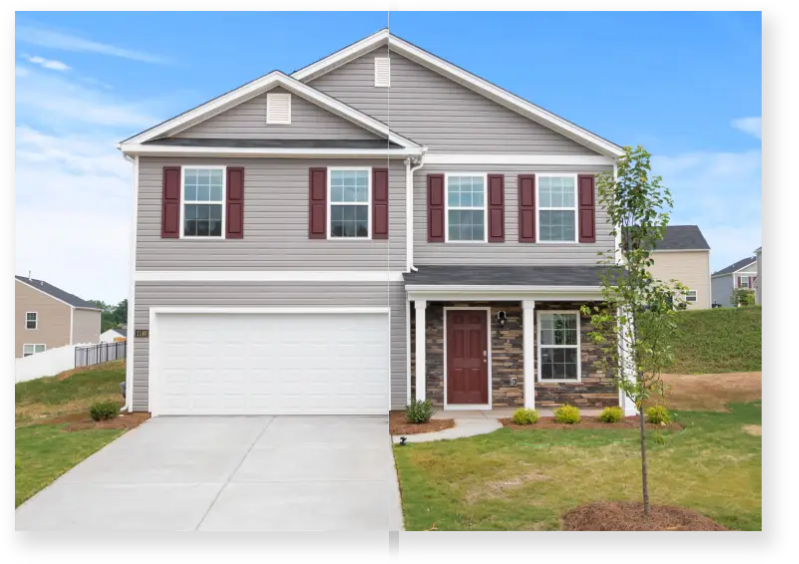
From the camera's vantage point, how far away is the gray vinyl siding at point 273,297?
11062 mm

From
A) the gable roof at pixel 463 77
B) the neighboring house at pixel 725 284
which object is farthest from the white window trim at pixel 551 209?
the neighboring house at pixel 725 284

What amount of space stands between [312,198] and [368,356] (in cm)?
328

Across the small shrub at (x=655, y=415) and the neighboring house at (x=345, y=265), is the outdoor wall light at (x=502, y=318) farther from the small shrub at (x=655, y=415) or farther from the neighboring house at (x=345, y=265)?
the small shrub at (x=655, y=415)

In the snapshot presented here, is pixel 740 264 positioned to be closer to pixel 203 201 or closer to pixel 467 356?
pixel 467 356

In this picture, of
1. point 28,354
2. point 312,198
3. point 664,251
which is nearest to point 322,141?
point 312,198

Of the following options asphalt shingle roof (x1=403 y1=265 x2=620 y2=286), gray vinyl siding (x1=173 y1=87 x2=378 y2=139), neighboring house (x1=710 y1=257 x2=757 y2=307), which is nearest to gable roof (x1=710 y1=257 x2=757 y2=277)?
neighboring house (x1=710 y1=257 x2=757 y2=307)

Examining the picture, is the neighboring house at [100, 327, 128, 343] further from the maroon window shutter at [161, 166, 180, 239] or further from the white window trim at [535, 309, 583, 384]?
the white window trim at [535, 309, 583, 384]

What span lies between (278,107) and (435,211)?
3.79 metres

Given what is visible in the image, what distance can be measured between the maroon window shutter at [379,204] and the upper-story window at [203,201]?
9.67ft

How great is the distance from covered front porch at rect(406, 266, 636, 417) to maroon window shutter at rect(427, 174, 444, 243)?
2.25 ft

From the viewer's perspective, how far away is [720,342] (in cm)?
1769

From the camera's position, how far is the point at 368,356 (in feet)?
36.5

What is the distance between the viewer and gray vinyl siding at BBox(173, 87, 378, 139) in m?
11.4

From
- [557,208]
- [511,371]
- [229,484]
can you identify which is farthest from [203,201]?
[557,208]
